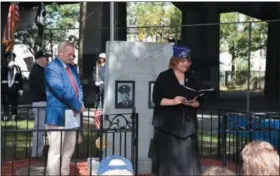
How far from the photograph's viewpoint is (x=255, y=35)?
17.7 meters

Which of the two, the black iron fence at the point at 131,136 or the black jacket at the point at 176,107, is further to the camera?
the black iron fence at the point at 131,136

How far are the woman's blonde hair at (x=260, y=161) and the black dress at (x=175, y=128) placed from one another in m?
2.80

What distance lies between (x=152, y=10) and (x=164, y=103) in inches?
570

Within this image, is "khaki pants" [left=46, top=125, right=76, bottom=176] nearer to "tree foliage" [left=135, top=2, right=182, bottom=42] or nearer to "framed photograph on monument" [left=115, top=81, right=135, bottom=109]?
"framed photograph on monument" [left=115, top=81, right=135, bottom=109]

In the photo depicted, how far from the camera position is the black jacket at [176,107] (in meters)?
5.88

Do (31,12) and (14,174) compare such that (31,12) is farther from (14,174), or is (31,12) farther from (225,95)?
(14,174)

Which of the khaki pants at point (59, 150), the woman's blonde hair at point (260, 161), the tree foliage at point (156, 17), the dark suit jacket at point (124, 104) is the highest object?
the tree foliage at point (156, 17)

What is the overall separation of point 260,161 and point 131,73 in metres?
4.60

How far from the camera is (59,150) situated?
6.44 m

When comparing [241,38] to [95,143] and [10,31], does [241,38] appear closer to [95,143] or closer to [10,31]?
[10,31]

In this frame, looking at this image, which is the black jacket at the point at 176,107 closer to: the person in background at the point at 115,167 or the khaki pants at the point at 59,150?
the khaki pants at the point at 59,150

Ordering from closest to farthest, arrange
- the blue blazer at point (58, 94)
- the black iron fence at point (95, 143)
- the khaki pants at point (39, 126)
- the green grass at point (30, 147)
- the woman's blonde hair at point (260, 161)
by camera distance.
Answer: the woman's blonde hair at point (260, 161)
the black iron fence at point (95, 143)
the blue blazer at point (58, 94)
the khaki pants at point (39, 126)
the green grass at point (30, 147)

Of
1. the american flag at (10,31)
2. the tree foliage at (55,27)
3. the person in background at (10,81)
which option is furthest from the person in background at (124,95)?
the tree foliage at (55,27)

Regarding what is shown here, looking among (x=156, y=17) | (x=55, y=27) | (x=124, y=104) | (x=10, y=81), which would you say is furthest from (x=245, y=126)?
(x=55, y=27)
